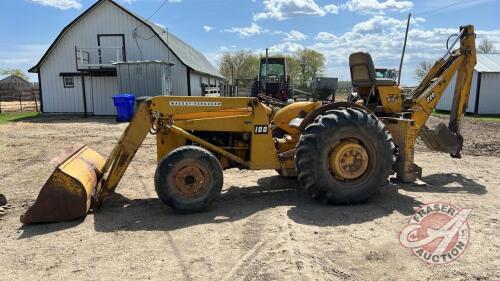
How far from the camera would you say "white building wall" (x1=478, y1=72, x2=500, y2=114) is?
83.7ft

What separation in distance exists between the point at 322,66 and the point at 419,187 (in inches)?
2613

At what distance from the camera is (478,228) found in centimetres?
→ 504

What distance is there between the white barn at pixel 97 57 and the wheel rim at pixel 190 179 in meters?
20.0

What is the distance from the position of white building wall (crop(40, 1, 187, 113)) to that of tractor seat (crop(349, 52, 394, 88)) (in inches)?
744

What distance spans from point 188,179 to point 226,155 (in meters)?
0.75

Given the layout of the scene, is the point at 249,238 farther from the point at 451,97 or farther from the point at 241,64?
the point at 241,64

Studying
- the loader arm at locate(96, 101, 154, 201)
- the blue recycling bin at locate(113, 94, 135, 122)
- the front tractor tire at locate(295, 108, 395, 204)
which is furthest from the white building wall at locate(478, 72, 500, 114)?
the loader arm at locate(96, 101, 154, 201)

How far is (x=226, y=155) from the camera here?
20.0 feet

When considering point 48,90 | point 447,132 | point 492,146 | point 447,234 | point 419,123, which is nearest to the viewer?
point 447,234

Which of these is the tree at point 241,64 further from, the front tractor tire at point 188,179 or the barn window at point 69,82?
the front tractor tire at point 188,179

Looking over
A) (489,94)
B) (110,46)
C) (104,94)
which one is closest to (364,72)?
(104,94)

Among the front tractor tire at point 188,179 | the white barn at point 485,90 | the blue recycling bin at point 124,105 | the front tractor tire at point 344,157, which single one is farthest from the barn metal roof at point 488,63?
the front tractor tire at point 188,179

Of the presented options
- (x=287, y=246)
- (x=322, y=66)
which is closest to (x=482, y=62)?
(x=287, y=246)

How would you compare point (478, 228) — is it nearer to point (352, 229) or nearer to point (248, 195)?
point (352, 229)
